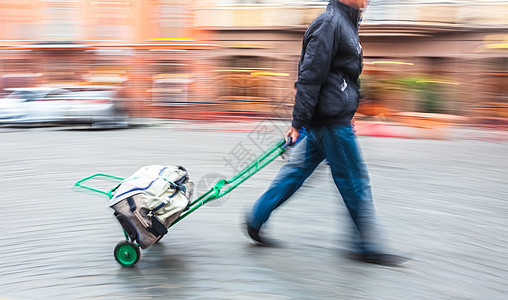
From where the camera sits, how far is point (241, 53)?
1902cm

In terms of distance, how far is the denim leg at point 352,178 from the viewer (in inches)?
151

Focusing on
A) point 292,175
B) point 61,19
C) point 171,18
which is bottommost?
point 292,175

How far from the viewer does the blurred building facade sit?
55.8 feet

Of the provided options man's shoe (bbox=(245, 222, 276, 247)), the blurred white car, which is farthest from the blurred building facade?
man's shoe (bbox=(245, 222, 276, 247))

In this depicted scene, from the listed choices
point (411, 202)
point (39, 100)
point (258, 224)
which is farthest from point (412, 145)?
point (39, 100)

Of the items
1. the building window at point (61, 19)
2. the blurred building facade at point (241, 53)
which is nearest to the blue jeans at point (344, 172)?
the blurred building facade at point (241, 53)

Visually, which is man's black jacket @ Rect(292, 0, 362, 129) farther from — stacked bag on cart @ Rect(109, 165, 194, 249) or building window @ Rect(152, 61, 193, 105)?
building window @ Rect(152, 61, 193, 105)

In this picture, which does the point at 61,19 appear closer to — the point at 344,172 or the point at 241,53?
the point at 241,53

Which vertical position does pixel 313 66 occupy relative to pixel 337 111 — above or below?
above

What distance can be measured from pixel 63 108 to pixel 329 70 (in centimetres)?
1205

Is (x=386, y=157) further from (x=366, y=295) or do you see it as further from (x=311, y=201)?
(x=366, y=295)

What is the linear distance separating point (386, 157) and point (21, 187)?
5.42m

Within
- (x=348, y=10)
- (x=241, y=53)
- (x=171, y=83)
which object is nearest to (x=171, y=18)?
(x=171, y=83)

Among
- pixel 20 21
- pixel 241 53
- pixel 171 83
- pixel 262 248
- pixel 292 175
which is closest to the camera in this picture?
pixel 292 175
